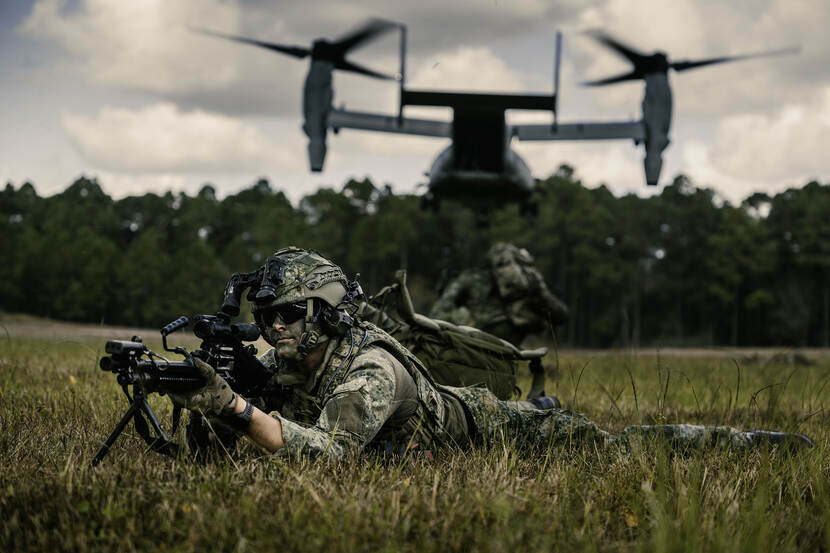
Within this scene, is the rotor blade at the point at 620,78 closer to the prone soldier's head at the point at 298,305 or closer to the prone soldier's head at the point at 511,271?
the prone soldier's head at the point at 511,271

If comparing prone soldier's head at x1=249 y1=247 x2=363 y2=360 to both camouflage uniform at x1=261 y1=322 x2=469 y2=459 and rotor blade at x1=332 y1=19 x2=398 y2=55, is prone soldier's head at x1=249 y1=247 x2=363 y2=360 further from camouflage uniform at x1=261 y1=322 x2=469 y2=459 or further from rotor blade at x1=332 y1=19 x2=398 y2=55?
rotor blade at x1=332 y1=19 x2=398 y2=55

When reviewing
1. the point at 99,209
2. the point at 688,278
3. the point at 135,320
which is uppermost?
the point at 99,209

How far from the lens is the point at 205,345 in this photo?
3.58 metres

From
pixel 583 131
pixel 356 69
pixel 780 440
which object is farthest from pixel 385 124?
pixel 780 440

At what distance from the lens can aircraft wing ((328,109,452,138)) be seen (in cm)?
2048

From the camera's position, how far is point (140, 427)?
11.9 ft

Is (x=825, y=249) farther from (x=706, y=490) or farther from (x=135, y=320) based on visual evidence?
(x=706, y=490)

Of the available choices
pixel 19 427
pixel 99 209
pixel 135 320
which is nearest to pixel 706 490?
pixel 19 427

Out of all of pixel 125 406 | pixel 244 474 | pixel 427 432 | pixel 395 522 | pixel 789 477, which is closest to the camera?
pixel 395 522

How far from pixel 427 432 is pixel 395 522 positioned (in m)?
1.50

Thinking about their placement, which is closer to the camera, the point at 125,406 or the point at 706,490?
the point at 706,490

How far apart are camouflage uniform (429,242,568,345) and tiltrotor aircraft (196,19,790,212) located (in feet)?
19.6

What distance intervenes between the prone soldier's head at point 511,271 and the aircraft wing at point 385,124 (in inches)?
419

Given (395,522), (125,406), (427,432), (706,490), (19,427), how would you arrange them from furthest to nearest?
(125,406)
(19,427)
(427,432)
(706,490)
(395,522)
